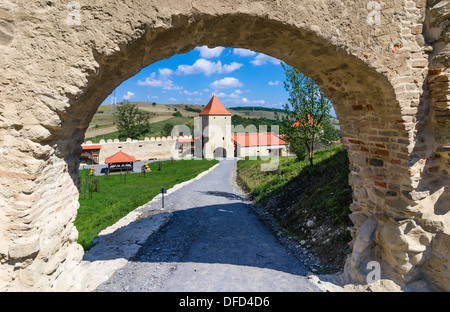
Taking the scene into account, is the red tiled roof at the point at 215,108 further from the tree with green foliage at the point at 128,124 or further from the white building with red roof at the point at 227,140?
the tree with green foliage at the point at 128,124

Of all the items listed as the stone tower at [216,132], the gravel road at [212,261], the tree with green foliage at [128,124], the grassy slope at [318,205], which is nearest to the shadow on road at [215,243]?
the gravel road at [212,261]

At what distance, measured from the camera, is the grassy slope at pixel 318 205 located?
588 cm

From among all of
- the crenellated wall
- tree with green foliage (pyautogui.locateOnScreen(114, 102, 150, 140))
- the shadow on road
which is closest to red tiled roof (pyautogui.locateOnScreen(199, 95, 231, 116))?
the crenellated wall

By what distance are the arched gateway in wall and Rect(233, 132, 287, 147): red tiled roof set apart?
30.3 metres

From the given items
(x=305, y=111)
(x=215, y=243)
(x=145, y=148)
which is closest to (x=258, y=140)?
(x=145, y=148)

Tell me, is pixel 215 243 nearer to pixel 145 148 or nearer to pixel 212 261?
pixel 212 261

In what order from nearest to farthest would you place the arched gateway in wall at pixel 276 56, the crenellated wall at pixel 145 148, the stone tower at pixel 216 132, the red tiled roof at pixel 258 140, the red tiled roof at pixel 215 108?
1. the arched gateway in wall at pixel 276 56
2. the crenellated wall at pixel 145 148
3. the red tiled roof at pixel 258 140
4. the stone tower at pixel 216 132
5. the red tiled roof at pixel 215 108

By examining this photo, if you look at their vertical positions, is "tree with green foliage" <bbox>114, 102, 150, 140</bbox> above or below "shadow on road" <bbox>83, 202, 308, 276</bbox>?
above

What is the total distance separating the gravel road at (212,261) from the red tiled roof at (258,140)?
2590cm

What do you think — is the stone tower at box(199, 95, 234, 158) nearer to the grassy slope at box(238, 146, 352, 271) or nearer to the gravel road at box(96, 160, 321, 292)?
the grassy slope at box(238, 146, 352, 271)

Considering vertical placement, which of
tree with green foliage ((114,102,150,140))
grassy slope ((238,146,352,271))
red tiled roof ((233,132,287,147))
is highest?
tree with green foliage ((114,102,150,140))

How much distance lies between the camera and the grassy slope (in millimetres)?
5875
